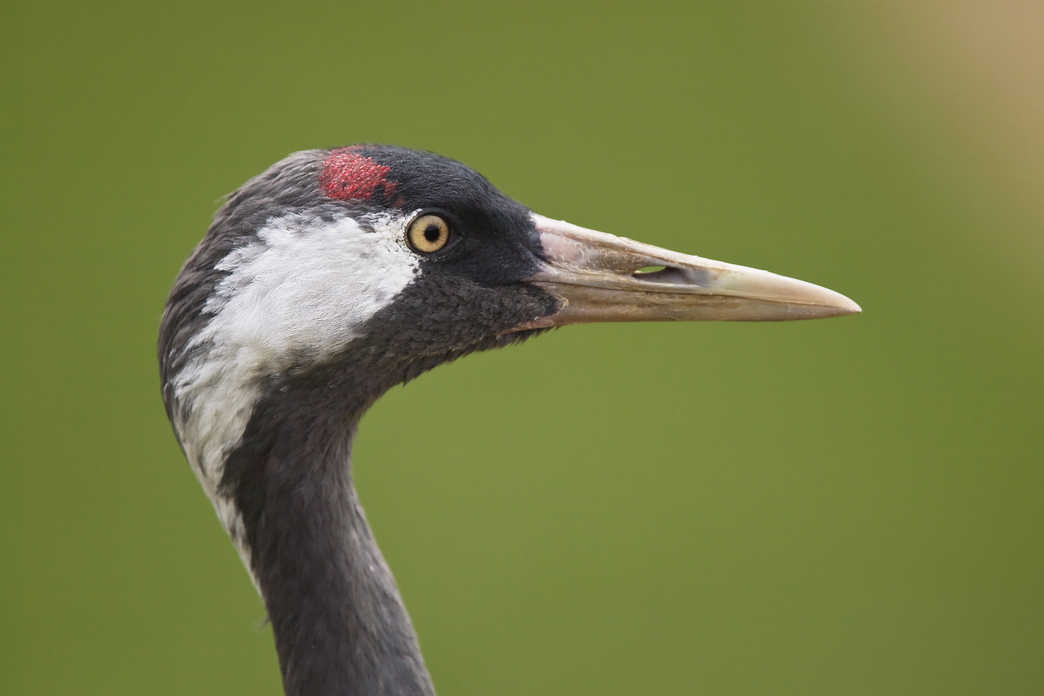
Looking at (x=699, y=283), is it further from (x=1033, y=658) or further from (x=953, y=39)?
(x=1033, y=658)

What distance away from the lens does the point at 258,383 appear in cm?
130

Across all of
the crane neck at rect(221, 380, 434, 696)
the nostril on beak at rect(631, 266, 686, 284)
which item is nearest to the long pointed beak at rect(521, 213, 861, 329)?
the nostril on beak at rect(631, 266, 686, 284)

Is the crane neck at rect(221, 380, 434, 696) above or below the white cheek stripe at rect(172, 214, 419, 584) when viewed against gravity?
below

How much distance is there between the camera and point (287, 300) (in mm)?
1256

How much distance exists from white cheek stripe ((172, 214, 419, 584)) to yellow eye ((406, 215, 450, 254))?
0.02 metres

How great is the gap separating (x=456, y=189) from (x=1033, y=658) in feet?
11.0

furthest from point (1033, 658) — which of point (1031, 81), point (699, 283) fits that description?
point (699, 283)

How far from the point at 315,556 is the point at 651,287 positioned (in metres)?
0.64

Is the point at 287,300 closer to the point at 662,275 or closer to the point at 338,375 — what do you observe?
the point at 338,375

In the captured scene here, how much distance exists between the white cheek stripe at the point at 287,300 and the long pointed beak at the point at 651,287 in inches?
8.9

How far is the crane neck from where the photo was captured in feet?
4.41

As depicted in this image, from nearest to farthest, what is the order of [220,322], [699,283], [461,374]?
1. [220,322]
2. [699,283]
3. [461,374]

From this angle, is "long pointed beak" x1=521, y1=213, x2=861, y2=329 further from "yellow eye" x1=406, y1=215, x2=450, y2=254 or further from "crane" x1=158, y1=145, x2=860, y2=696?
"yellow eye" x1=406, y1=215, x2=450, y2=254

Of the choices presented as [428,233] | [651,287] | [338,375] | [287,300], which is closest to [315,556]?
[338,375]
